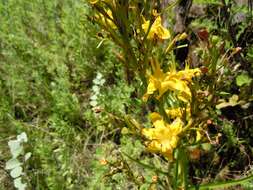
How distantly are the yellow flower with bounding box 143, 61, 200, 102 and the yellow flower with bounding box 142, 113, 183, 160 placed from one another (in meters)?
0.09

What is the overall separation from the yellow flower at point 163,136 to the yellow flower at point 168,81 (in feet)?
0.31

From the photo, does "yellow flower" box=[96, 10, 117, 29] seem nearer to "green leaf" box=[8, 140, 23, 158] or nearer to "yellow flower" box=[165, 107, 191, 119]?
"yellow flower" box=[165, 107, 191, 119]

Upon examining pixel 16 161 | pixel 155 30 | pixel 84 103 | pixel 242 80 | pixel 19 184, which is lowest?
pixel 19 184

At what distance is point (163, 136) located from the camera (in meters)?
1.58

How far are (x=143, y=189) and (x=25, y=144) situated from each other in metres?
0.81

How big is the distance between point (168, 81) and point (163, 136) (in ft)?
0.58

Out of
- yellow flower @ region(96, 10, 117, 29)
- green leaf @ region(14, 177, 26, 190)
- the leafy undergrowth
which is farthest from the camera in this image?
the leafy undergrowth

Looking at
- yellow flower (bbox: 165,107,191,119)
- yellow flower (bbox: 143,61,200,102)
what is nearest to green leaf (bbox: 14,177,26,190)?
yellow flower (bbox: 165,107,191,119)

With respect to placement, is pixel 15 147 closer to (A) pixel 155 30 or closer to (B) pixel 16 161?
(B) pixel 16 161

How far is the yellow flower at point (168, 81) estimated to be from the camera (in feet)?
5.09

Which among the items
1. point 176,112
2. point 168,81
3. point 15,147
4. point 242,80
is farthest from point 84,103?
point 168,81

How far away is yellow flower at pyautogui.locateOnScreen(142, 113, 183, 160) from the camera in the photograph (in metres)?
1.57

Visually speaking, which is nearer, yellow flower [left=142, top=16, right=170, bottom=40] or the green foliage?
yellow flower [left=142, top=16, right=170, bottom=40]

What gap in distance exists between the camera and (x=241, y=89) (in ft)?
9.29
